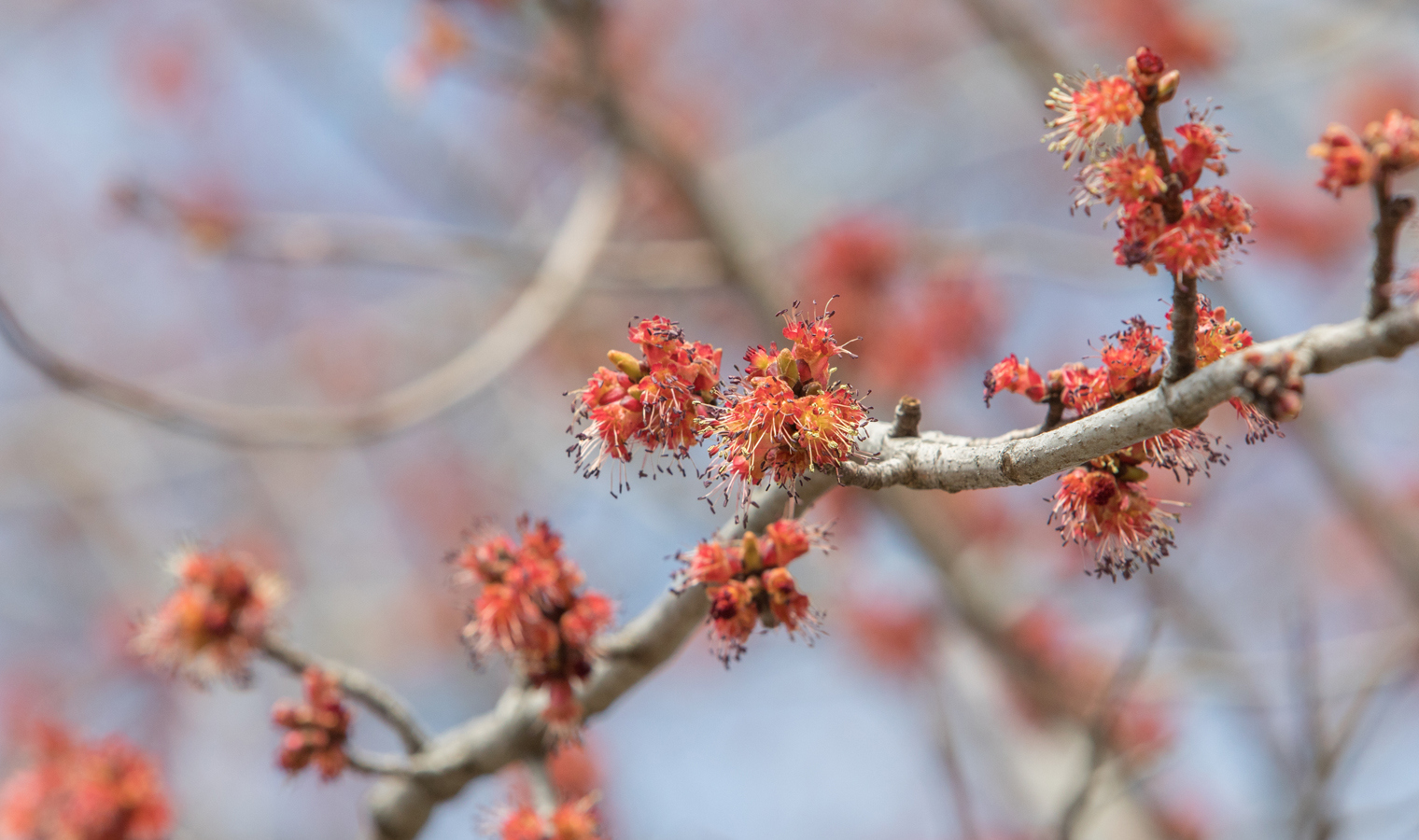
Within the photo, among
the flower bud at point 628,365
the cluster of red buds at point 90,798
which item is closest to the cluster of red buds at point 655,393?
the flower bud at point 628,365

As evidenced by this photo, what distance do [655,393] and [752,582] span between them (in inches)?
16.7

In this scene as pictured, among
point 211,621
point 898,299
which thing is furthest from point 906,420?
point 898,299

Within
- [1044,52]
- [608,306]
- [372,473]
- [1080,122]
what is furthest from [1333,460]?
[372,473]

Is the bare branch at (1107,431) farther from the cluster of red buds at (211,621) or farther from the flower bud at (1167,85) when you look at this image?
the cluster of red buds at (211,621)

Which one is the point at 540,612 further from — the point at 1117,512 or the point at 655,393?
the point at 1117,512

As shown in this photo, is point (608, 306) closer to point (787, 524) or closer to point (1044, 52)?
point (1044, 52)

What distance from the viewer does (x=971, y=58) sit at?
6652mm

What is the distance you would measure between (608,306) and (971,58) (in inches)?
134

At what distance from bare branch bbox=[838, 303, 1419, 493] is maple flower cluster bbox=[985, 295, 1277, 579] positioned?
13cm

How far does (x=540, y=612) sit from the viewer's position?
2109mm

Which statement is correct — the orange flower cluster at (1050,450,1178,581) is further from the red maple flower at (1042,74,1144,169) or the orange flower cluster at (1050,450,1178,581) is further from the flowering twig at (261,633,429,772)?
the flowering twig at (261,633,429,772)

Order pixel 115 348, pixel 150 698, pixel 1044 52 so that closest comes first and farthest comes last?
pixel 1044 52 < pixel 150 698 < pixel 115 348

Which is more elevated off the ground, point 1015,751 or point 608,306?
point 608,306

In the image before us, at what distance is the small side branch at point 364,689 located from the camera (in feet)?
7.85
